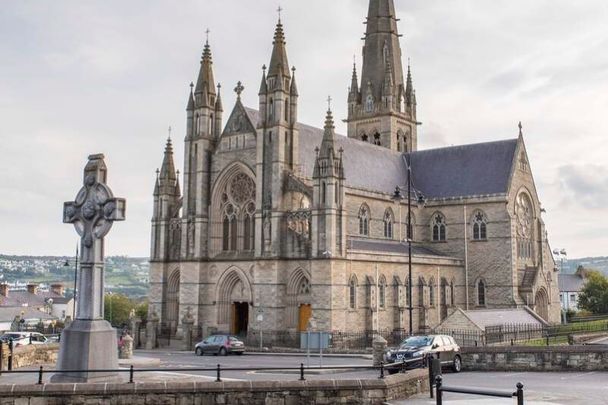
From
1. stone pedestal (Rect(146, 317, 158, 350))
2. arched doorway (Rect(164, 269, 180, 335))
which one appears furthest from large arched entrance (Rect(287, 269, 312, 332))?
stone pedestal (Rect(146, 317, 158, 350))

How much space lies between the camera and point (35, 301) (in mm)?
103062

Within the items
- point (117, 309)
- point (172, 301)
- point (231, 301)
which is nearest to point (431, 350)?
point (231, 301)

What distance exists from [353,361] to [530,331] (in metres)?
14.7

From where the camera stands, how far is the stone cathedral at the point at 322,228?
45.9 meters

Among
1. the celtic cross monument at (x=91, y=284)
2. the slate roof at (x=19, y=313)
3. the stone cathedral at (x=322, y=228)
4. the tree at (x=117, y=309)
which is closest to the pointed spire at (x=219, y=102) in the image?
the stone cathedral at (x=322, y=228)

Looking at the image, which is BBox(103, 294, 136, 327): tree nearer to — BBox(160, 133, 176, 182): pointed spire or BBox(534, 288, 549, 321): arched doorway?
BBox(160, 133, 176, 182): pointed spire

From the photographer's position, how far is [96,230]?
20609mm

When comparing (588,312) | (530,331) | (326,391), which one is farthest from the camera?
(588,312)

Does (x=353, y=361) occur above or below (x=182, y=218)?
below

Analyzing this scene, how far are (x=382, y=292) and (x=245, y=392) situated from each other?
1200 inches

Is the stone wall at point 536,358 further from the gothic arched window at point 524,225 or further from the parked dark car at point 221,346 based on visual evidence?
the gothic arched window at point 524,225

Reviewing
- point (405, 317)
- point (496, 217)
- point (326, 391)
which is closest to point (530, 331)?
point (405, 317)

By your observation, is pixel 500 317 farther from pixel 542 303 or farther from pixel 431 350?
pixel 431 350

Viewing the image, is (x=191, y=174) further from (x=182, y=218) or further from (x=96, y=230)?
(x=96, y=230)
